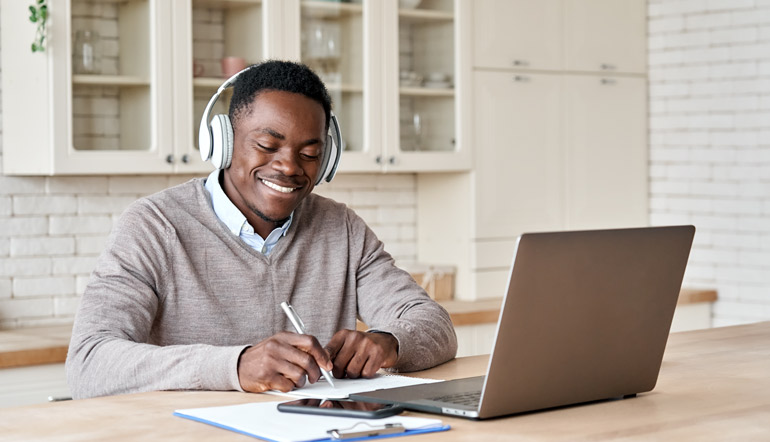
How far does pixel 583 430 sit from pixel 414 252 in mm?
3242

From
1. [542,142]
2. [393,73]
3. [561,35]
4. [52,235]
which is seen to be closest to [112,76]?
[52,235]

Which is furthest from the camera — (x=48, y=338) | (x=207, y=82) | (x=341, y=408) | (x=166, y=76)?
(x=207, y=82)

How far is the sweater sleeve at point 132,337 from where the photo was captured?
1.81 meters

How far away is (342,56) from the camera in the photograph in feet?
13.6

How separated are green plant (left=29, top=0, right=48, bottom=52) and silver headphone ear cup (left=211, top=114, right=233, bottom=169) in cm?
138

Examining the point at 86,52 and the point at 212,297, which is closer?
the point at 212,297

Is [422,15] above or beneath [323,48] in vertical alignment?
above

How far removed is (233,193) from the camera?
241 cm

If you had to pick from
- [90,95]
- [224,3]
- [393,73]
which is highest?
[224,3]

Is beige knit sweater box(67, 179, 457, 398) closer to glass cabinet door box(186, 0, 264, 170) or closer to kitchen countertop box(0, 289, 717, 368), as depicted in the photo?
kitchen countertop box(0, 289, 717, 368)

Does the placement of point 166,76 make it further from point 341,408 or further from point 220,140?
point 341,408

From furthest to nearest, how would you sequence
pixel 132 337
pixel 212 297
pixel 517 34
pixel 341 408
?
pixel 517 34 < pixel 212 297 < pixel 132 337 < pixel 341 408

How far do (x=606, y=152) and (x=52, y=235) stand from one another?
243 centimetres

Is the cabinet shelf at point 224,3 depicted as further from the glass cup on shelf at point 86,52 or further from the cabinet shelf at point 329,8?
the glass cup on shelf at point 86,52
